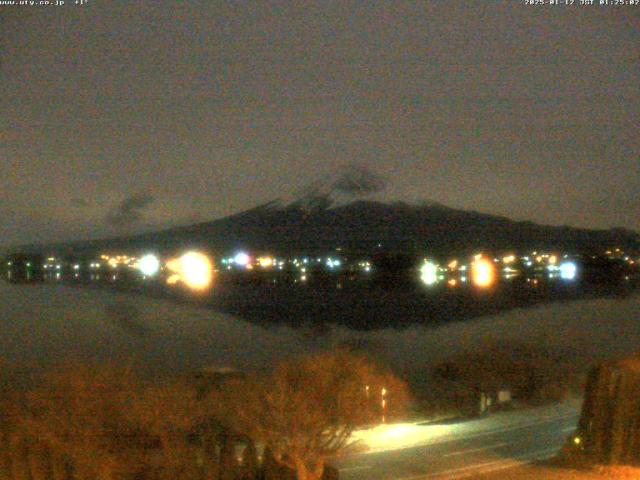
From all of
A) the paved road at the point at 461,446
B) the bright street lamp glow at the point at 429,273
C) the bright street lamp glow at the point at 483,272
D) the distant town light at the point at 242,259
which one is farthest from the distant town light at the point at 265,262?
the paved road at the point at 461,446

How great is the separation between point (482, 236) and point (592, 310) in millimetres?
13360

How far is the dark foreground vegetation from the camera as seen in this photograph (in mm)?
14828

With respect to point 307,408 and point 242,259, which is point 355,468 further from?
point 242,259

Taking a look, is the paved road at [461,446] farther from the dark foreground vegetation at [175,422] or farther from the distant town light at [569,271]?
the distant town light at [569,271]

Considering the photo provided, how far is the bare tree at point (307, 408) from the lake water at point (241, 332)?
1479 centimetres

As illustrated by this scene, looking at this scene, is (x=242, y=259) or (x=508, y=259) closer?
(x=508, y=259)

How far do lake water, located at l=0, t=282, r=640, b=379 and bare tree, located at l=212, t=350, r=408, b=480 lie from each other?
14.8 meters

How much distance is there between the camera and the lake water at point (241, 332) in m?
35.3

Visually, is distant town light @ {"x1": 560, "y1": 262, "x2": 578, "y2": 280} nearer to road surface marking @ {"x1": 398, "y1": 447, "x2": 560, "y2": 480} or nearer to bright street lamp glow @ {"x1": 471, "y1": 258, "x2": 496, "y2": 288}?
bright street lamp glow @ {"x1": 471, "y1": 258, "x2": 496, "y2": 288}

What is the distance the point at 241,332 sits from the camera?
42.7 meters

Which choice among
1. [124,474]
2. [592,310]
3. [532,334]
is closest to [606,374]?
[124,474]

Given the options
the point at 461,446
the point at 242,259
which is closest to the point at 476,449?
the point at 461,446

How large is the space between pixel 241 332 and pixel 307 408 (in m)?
28.4

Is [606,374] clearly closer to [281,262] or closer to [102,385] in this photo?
[102,385]
